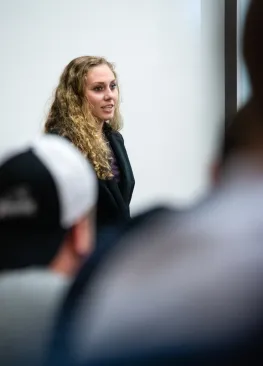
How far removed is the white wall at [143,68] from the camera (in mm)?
2129

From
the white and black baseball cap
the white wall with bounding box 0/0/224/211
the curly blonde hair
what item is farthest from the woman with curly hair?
the white and black baseball cap

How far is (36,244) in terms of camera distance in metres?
0.38

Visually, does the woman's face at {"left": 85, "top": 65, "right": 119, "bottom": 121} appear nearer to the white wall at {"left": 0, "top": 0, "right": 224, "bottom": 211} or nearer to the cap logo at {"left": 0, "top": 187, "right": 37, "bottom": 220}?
the white wall at {"left": 0, "top": 0, "right": 224, "bottom": 211}

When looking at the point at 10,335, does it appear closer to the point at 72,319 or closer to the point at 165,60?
the point at 72,319

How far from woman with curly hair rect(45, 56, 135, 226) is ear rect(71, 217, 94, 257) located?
1.07 m

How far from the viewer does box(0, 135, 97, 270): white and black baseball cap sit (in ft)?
1.24

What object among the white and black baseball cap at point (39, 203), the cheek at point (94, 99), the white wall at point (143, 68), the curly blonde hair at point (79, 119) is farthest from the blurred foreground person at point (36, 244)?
the white wall at point (143, 68)

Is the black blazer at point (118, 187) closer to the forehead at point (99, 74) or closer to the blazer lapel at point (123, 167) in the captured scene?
the blazer lapel at point (123, 167)

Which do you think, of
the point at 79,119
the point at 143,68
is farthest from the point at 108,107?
the point at 143,68

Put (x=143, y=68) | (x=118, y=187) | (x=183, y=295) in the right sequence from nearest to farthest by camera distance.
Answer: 1. (x=183, y=295)
2. (x=118, y=187)
3. (x=143, y=68)

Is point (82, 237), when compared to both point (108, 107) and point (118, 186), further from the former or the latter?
point (108, 107)

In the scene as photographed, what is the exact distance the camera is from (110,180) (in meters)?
1.57

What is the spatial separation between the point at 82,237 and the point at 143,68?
6.48ft

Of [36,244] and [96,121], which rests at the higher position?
[36,244]
